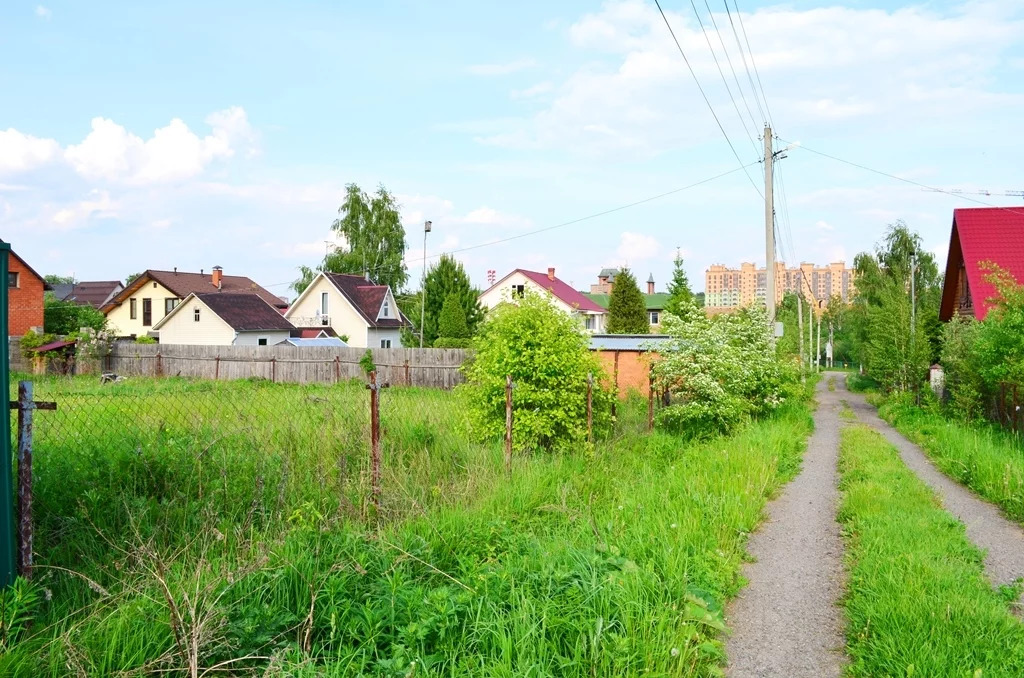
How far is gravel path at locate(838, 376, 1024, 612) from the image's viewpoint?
6.76 meters

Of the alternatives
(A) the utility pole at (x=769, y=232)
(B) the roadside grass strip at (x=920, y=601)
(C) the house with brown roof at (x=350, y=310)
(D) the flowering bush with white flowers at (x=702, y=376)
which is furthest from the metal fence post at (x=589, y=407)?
(C) the house with brown roof at (x=350, y=310)

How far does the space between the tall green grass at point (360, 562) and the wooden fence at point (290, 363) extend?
18.2 m

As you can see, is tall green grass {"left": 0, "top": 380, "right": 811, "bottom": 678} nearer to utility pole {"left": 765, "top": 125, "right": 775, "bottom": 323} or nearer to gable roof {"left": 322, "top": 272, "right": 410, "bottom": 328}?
utility pole {"left": 765, "top": 125, "right": 775, "bottom": 323}

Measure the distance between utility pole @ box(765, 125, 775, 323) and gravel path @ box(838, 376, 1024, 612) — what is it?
23.3 ft

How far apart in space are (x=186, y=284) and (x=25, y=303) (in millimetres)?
17954

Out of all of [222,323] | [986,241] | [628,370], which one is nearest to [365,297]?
[222,323]

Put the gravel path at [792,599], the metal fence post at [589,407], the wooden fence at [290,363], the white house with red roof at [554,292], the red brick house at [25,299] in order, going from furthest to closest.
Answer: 1. the white house with red roof at [554,292]
2. the red brick house at [25,299]
3. the wooden fence at [290,363]
4. the metal fence post at [589,407]
5. the gravel path at [792,599]

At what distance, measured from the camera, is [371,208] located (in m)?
57.9

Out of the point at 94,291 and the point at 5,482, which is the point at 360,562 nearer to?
the point at 5,482

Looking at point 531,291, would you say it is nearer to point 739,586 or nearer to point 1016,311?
point 739,586

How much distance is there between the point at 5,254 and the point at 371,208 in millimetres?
54731

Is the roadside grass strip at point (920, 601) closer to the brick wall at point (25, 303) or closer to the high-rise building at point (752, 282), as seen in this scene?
the brick wall at point (25, 303)

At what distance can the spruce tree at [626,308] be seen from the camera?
51.9 metres

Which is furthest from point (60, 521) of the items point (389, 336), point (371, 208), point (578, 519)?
point (371, 208)
